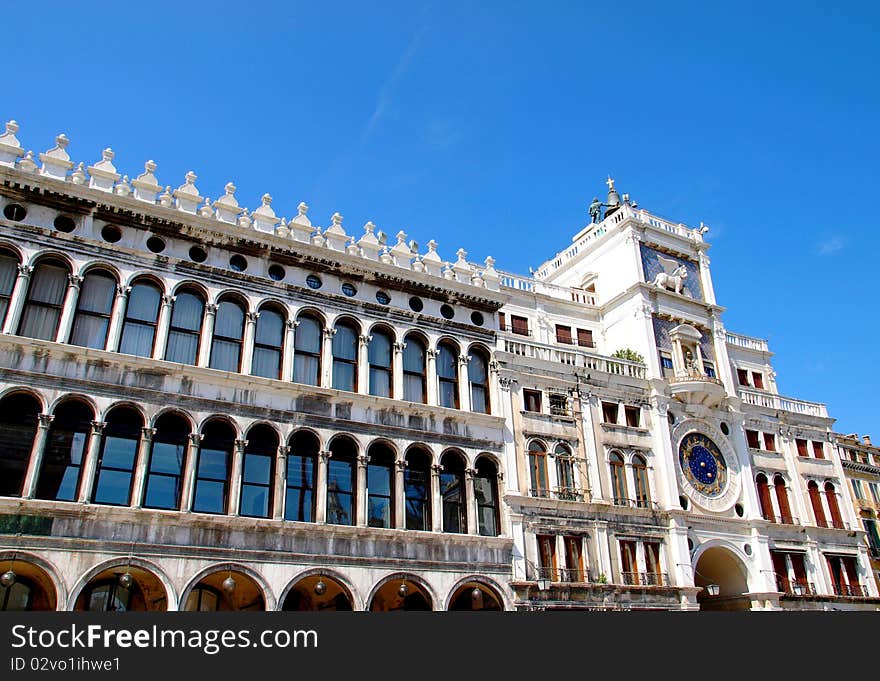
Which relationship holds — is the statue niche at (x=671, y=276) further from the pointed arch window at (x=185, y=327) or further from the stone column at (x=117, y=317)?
the stone column at (x=117, y=317)

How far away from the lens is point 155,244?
23.5 metres

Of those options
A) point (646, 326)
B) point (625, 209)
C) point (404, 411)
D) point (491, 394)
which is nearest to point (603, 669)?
point (404, 411)

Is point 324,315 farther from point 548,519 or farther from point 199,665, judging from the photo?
point 199,665

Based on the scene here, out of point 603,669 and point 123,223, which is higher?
point 123,223

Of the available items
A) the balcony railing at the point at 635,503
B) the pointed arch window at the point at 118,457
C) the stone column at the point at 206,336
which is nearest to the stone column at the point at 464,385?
the balcony railing at the point at 635,503

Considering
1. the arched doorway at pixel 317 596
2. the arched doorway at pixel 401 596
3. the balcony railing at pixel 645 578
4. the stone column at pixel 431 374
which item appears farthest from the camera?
the balcony railing at pixel 645 578

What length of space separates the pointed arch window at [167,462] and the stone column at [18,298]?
462cm

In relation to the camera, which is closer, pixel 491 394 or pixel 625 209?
pixel 491 394

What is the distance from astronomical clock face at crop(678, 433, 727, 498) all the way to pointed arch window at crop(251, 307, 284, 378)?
56.8ft

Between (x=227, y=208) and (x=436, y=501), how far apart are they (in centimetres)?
1191

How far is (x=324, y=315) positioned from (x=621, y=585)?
46.5 ft

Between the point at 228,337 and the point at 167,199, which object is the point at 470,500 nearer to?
the point at 228,337

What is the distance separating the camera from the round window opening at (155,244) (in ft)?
76.9

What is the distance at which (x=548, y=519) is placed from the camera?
87.1ft
